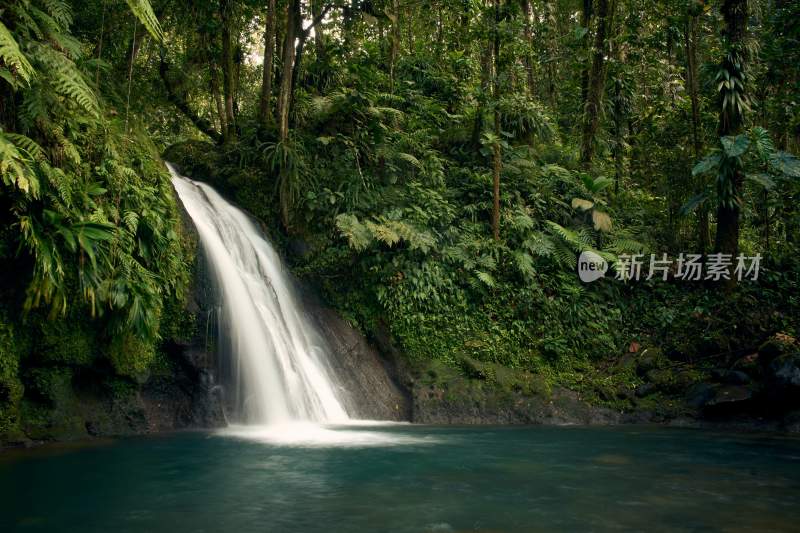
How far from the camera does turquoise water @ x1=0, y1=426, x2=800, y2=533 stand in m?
4.86

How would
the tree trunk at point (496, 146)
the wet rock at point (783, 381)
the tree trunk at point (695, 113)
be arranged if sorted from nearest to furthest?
1. the wet rock at point (783, 381)
2. the tree trunk at point (496, 146)
3. the tree trunk at point (695, 113)

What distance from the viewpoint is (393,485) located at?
601 centimetres

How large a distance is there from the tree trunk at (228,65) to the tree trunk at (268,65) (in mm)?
699

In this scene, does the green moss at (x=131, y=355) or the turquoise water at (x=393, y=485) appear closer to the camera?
the turquoise water at (x=393, y=485)

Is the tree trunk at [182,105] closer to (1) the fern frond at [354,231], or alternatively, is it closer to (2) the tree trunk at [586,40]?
(1) the fern frond at [354,231]

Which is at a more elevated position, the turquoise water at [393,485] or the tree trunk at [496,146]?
the tree trunk at [496,146]

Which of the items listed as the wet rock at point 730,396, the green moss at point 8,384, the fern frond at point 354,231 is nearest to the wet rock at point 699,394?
the wet rock at point 730,396

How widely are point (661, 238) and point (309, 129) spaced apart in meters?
8.20

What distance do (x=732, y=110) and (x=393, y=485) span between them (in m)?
10.6

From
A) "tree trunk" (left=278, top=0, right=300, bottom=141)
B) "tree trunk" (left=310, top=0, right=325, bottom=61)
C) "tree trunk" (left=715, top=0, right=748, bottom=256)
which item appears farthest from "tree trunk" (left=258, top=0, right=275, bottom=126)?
"tree trunk" (left=715, top=0, right=748, bottom=256)

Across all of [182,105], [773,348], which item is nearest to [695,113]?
[773,348]

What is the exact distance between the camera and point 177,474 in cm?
632

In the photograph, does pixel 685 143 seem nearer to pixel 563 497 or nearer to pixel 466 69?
pixel 466 69

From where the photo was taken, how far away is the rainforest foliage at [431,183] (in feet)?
26.4
